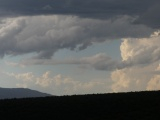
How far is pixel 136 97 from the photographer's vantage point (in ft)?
324

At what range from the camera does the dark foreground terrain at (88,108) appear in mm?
77688

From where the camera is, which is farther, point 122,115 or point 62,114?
point 62,114

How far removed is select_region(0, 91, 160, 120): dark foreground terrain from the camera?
255 ft

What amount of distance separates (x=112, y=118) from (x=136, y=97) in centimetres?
2434

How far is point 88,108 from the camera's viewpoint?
87.6 meters

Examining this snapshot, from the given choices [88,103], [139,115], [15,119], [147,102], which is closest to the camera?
[139,115]

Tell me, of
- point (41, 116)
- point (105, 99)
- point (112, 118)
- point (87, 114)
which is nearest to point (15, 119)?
point (41, 116)

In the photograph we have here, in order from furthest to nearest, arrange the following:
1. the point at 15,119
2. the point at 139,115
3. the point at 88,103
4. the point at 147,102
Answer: the point at 88,103, the point at 147,102, the point at 15,119, the point at 139,115

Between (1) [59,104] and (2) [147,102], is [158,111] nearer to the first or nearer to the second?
(2) [147,102]

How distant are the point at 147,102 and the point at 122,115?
44.1 feet

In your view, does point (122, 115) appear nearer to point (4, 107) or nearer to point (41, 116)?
point (41, 116)

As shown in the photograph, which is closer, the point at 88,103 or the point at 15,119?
the point at 15,119

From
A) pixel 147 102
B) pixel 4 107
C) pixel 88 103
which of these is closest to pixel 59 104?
pixel 88 103

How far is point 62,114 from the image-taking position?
271ft
